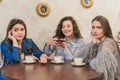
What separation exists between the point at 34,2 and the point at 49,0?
196 millimetres

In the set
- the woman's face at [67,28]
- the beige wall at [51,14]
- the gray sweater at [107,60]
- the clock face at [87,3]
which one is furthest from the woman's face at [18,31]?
the clock face at [87,3]

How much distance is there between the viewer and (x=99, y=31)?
7.71 ft

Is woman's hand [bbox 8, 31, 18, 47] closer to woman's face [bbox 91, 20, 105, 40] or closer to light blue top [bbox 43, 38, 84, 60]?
light blue top [bbox 43, 38, 84, 60]

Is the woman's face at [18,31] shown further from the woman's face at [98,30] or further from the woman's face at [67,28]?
the woman's face at [98,30]

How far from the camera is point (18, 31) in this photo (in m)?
2.64

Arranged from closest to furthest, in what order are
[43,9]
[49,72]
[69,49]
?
1. [49,72]
2. [69,49]
3. [43,9]

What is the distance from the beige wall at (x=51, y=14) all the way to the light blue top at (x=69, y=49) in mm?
533

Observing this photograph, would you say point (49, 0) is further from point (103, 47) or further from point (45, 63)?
point (103, 47)

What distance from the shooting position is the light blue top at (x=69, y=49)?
266 centimetres

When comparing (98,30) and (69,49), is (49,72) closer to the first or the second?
(98,30)

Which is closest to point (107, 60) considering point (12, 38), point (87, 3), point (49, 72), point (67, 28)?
point (49, 72)

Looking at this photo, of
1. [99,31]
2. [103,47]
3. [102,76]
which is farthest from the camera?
[99,31]

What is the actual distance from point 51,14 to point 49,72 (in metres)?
1.46

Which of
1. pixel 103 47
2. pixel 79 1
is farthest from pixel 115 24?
pixel 103 47
